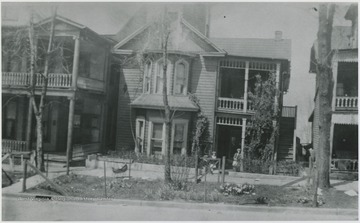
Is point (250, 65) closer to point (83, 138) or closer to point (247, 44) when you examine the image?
point (247, 44)

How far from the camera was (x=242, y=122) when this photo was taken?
53.7 feet

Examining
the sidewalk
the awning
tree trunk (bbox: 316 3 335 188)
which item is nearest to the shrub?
the sidewalk

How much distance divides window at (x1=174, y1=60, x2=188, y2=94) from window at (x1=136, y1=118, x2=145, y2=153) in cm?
222

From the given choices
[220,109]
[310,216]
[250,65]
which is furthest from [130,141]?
[310,216]

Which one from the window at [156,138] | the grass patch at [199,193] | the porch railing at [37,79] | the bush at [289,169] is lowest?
the grass patch at [199,193]

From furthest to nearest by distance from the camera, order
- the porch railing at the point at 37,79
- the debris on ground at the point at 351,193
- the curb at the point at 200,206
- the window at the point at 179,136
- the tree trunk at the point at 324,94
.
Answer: the window at the point at 179,136
the porch railing at the point at 37,79
the tree trunk at the point at 324,94
the debris on ground at the point at 351,193
the curb at the point at 200,206

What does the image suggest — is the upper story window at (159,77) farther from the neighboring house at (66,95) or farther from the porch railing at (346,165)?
the porch railing at (346,165)

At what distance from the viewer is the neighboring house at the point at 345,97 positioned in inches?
529

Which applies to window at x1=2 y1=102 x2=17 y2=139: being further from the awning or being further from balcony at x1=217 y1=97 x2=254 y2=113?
the awning

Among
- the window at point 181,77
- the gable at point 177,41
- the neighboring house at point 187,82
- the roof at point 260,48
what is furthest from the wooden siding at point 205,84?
the roof at point 260,48

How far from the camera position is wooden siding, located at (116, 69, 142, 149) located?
16516 millimetres

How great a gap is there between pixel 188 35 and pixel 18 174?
30.5 feet

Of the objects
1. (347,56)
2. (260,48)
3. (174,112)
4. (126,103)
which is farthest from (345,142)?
(126,103)

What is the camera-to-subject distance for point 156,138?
15.9 meters
